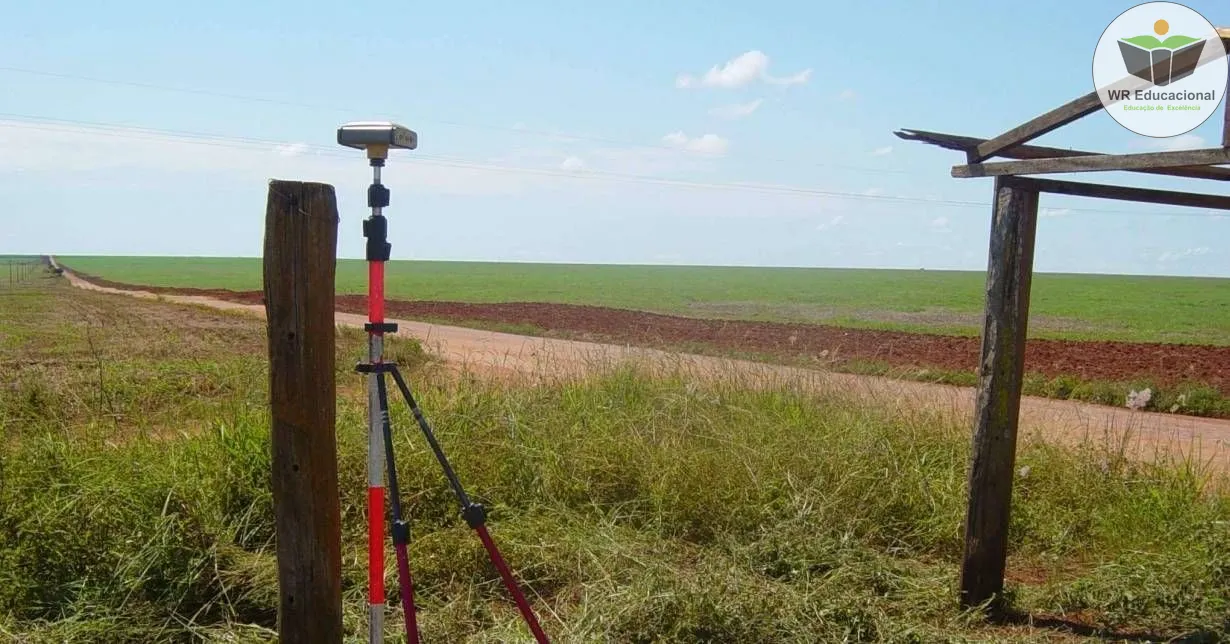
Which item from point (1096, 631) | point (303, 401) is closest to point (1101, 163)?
point (1096, 631)

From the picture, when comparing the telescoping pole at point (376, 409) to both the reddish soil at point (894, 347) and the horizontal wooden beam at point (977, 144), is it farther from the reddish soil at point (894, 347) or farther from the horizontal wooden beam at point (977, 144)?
the reddish soil at point (894, 347)

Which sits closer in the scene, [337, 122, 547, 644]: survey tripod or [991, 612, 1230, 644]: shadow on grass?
[337, 122, 547, 644]: survey tripod

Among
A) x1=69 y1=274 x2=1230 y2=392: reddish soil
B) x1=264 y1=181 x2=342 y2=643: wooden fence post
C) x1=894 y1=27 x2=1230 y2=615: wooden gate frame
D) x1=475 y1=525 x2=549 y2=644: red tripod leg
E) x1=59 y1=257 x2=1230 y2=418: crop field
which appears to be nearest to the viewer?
x1=264 y1=181 x2=342 y2=643: wooden fence post

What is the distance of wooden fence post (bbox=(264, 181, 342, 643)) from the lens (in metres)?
3.08

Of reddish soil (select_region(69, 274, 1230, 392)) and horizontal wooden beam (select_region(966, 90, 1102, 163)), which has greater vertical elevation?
horizontal wooden beam (select_region(966, 90, 1102, 163))

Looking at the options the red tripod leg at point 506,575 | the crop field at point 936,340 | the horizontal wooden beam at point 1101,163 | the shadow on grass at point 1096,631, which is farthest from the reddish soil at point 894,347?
the red tripod leg at point 506,575

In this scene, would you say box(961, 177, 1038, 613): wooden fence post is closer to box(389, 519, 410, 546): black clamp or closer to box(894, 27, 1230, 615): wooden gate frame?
box(894, 27, 1230, 615): wooden gate frame

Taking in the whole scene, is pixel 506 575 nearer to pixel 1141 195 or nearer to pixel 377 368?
pixel 377 368

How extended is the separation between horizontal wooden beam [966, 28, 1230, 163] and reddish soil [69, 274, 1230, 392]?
6859mm

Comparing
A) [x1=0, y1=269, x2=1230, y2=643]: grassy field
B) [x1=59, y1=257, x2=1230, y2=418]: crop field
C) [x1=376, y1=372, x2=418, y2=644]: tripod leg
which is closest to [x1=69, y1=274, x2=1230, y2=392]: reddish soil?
[x1=59, y1=257, x2=1230, y2=418]: crop field

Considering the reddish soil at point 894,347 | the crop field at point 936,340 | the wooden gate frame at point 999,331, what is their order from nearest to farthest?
1. the wooden gate frame at point 999,331
2. the crop field at point 936,340
3. the reddish soil at point 894,347

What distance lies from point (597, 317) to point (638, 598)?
26005 millimetres

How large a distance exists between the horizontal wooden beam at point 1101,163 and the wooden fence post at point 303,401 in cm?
315

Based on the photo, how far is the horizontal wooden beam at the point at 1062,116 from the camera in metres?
4.00
